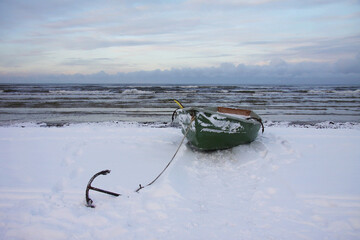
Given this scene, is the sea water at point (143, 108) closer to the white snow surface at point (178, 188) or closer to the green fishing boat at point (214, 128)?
the white snow surface at point (178, 188)

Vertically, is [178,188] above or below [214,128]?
below

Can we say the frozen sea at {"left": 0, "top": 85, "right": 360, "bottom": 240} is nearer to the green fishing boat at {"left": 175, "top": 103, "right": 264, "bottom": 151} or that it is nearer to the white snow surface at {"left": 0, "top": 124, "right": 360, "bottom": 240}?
the white snow surface at {"left": 0, "top": 124, "right": 360, "bottom": 240}

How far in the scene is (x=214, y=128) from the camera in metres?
5.50

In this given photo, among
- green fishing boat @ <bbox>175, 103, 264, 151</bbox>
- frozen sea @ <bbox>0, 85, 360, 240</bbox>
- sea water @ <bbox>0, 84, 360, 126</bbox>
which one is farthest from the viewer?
sea water @ <bbox>0, 84, 360, 126</bbox>

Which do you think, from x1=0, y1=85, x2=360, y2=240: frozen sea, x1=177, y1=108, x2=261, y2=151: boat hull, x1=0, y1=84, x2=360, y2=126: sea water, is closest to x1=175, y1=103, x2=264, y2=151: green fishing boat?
x1=177, y1=108, x2=261, y2=151: boat hull

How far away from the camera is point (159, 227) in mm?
2959

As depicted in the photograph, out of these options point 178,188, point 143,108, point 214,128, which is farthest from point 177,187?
point 143,108

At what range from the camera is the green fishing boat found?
17.8 ft

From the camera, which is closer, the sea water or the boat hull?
the boat hull

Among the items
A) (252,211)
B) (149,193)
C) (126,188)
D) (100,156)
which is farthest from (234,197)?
(100,156)

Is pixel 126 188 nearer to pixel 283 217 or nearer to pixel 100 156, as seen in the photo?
pixel 100 156

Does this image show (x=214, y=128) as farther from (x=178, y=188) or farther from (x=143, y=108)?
(x=143, y=108)

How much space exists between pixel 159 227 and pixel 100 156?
9.86ft

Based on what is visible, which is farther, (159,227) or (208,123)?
(208,123)
